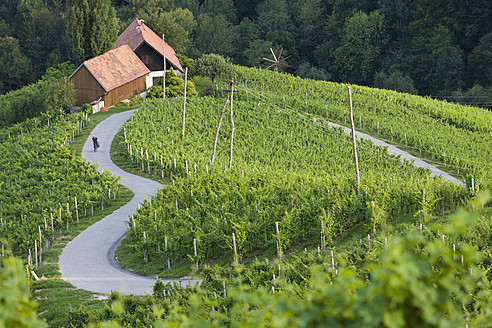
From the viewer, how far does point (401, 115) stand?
165 ft

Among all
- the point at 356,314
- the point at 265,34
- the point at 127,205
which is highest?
the point at 265,34

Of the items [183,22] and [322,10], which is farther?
[322,10]

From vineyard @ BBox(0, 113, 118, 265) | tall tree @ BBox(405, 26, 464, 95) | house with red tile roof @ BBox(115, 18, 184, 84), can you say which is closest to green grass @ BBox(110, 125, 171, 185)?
vineyard @ BBox(0, 113, 118, 265)

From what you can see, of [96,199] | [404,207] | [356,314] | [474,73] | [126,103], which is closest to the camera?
[356,314]

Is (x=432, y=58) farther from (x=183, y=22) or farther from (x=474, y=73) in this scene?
(x=183, y=22)

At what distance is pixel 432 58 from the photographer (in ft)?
253

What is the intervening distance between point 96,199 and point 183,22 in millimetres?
61968

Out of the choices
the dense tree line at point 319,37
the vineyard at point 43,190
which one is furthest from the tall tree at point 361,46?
Result: the vineyard at point 43,190

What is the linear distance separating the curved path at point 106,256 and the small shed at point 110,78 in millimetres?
Result: 20443

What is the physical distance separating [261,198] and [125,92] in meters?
36.4

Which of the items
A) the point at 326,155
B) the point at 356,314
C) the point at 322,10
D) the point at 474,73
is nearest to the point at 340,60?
the point at 322,10

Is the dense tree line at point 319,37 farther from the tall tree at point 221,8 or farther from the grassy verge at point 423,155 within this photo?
the grassy verge at point 423,155

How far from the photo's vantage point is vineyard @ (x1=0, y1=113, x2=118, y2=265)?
25031 millimetres

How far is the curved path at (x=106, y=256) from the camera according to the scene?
20703 mm
